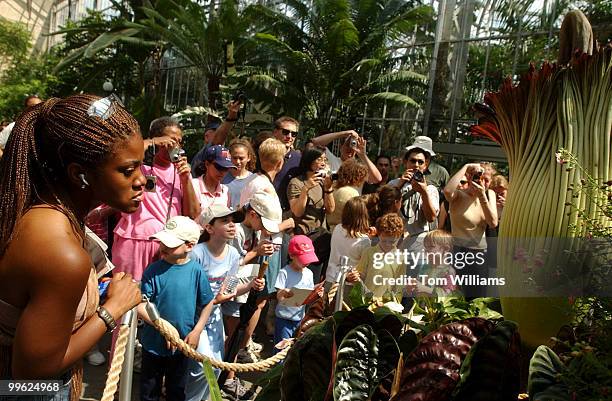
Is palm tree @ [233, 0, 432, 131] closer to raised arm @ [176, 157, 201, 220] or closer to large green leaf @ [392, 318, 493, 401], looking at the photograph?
raised arm @ [176, 157, 201, 220]

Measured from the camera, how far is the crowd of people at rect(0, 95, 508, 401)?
1.54 meters

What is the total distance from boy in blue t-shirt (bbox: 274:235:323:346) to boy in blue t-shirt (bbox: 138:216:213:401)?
0.83 metres

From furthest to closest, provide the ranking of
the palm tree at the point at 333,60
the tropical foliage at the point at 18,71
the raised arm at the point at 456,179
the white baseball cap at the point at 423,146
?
the tropical foliage at the point at 18,71
the palm tree at the point at 333,60
the white baseball cap at the point at 423,146
the raised arm at the point at 456,179

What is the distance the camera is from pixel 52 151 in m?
1.65

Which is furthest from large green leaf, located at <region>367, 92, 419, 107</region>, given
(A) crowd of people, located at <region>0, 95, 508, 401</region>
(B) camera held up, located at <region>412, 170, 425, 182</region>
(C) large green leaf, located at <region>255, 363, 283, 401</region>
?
(C) large green leaf, located at <region>255, 363, 283, 401</region>

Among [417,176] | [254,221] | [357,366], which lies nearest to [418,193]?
[417,176]

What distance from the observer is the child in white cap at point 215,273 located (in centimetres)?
377

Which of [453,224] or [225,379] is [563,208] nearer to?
[453,224]

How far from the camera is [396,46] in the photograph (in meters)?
13.1

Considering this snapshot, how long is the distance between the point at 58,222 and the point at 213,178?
314 cm

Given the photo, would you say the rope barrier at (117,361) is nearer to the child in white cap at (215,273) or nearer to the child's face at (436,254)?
the child's face at (436,254)

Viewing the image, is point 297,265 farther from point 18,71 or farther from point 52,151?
point 18,71

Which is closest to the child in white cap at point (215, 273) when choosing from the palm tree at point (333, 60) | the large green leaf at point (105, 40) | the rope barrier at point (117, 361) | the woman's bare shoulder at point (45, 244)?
the rope barrier at point (117, 361)

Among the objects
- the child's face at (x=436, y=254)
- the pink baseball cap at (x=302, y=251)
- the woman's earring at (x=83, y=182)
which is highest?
the woman's earring at (x=83, y=182)
